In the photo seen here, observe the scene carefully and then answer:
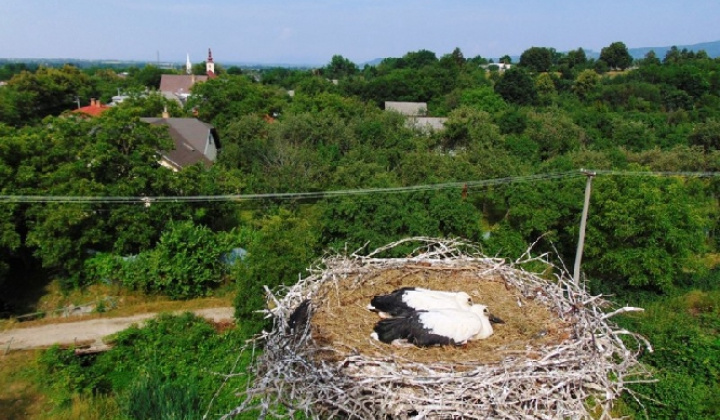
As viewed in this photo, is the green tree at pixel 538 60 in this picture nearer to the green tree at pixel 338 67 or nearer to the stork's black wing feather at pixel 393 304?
the green tree at pixel 338 67

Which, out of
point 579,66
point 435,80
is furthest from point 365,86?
point 579,66

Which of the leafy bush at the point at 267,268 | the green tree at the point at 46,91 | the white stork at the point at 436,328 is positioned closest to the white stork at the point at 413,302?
the white stork at the point at 436,328

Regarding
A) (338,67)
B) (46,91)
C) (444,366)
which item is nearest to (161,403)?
(444,366)

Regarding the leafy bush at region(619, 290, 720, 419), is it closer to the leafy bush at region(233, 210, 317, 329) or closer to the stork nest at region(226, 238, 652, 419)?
the stork nest at region(226, 238, 652, 419)

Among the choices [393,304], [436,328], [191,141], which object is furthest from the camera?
[191,141]

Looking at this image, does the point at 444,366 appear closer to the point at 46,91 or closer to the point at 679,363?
the point at 679,363

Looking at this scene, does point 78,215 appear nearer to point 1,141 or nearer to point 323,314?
point 1,141
